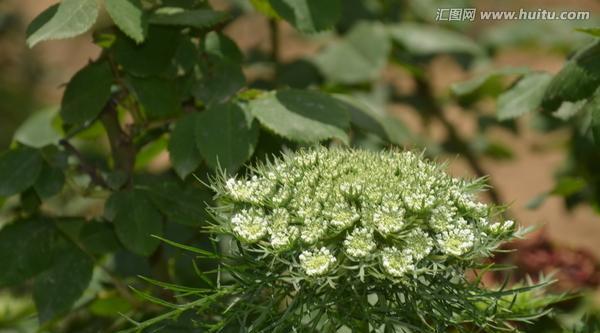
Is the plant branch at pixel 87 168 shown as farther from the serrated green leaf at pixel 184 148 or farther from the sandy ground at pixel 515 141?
the sandy ground at pixel 515 141

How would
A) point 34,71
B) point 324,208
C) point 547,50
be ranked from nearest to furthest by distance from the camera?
point 324,208, point 547,50, point 34,71

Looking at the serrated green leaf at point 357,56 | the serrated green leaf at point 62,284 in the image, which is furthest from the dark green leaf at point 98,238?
the serrated green leaf at point 357,56

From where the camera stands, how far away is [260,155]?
1.50 meters

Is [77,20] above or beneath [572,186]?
above

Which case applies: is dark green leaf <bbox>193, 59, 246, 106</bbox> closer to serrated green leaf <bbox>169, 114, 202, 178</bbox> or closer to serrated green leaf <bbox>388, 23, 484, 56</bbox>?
serrated green leaf <bbox>169, 114, 202, 178</bbox>

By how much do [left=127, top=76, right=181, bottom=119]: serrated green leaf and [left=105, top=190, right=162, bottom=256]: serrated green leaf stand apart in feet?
0.47

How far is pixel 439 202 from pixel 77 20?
2.06ft

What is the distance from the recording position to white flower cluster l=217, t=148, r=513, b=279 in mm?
983

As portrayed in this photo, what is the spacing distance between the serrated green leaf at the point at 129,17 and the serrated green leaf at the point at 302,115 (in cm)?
22

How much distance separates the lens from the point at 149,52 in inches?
59.1

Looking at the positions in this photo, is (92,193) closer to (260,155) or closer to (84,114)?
(84,114)

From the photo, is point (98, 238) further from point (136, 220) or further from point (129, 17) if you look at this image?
point (129, 17)

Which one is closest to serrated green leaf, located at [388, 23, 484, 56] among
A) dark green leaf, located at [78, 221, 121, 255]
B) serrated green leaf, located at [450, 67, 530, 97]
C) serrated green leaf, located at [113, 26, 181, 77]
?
serrated green leaf, located at [450, 67, 530, 97]

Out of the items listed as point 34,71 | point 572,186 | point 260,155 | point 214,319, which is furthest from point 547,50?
point 34,71
